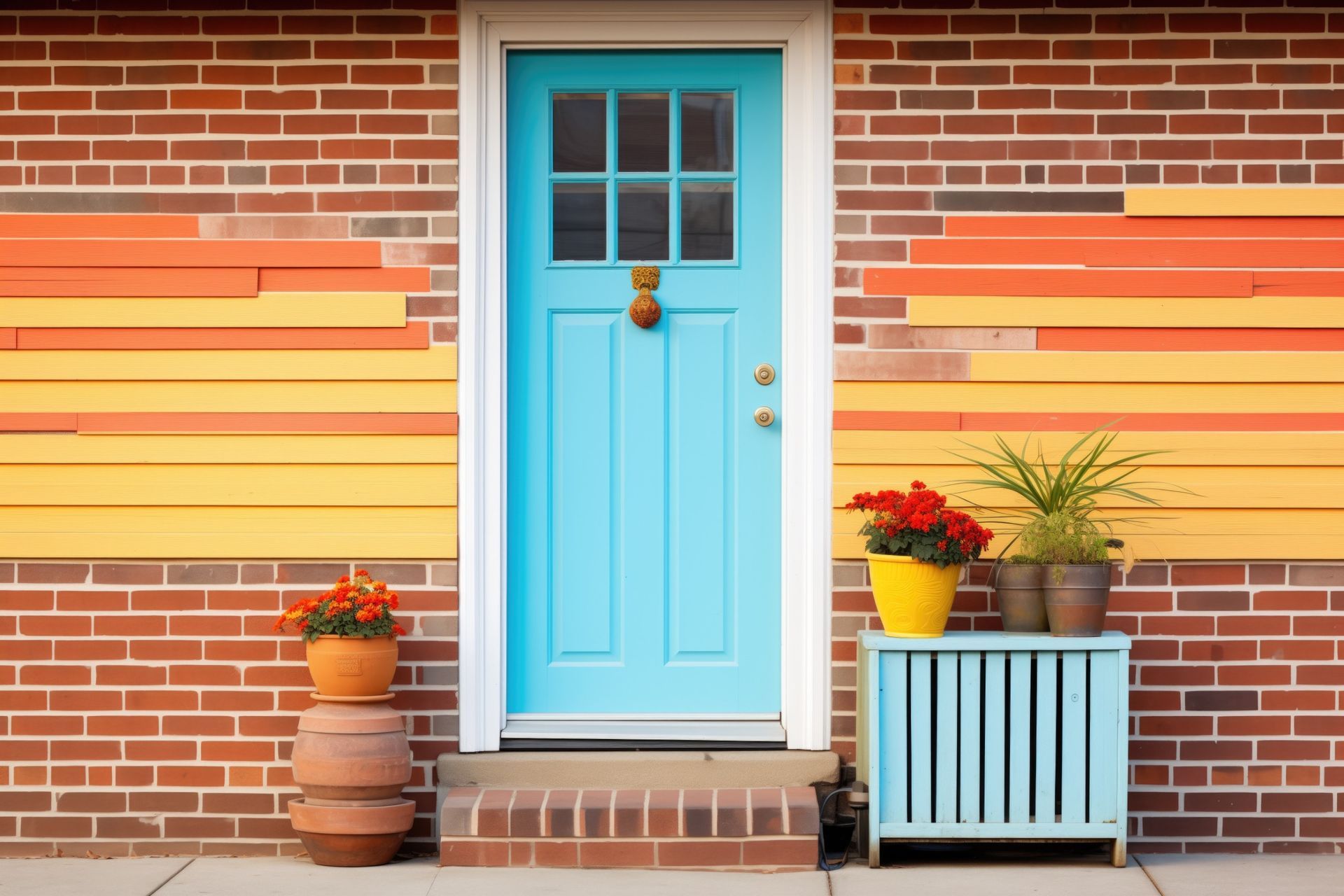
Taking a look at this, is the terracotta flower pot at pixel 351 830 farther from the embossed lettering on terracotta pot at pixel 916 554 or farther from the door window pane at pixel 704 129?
the door window pane at pixel 704 129

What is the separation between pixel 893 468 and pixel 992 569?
0.43 metres

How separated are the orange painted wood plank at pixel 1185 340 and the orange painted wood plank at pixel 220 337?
196 cm

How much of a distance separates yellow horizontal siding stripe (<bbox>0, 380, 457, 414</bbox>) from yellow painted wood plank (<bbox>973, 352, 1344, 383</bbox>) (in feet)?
5.58

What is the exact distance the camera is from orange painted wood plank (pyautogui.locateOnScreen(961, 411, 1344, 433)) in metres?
4.00

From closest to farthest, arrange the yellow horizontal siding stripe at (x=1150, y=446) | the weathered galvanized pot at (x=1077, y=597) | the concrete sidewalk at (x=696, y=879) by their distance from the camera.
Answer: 1. the concrete sidewalk at (x=696, y=879)
2. the weathered galvanized pot at (x=1077, y=597)
3. the yellow horizontal siding stripe at (x=1150, y=446)

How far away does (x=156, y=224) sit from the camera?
4043 millimetres

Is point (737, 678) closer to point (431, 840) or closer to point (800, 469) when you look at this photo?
point (800, 469)

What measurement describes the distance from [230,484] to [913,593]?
2.08 meters

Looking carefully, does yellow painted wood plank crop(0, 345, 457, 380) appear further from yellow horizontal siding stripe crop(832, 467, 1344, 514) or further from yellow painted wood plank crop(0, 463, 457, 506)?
yellow horizontal siding stripe crop(832, 467, 1344, 514)

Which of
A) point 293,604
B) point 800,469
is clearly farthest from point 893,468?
point 293,604

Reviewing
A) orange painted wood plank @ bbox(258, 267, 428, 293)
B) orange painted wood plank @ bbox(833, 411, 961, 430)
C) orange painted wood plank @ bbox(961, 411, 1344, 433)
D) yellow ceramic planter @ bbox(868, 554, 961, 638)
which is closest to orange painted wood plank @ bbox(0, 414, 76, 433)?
orange painted wood plank @ bbox(258, 267, 428, 293)

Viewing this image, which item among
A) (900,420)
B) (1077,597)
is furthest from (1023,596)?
(900,420)

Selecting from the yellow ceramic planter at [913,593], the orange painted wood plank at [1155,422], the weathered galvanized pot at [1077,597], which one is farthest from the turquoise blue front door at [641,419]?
the weathered galvanized pot at [1077,597]

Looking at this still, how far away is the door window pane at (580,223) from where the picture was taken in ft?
13.7
